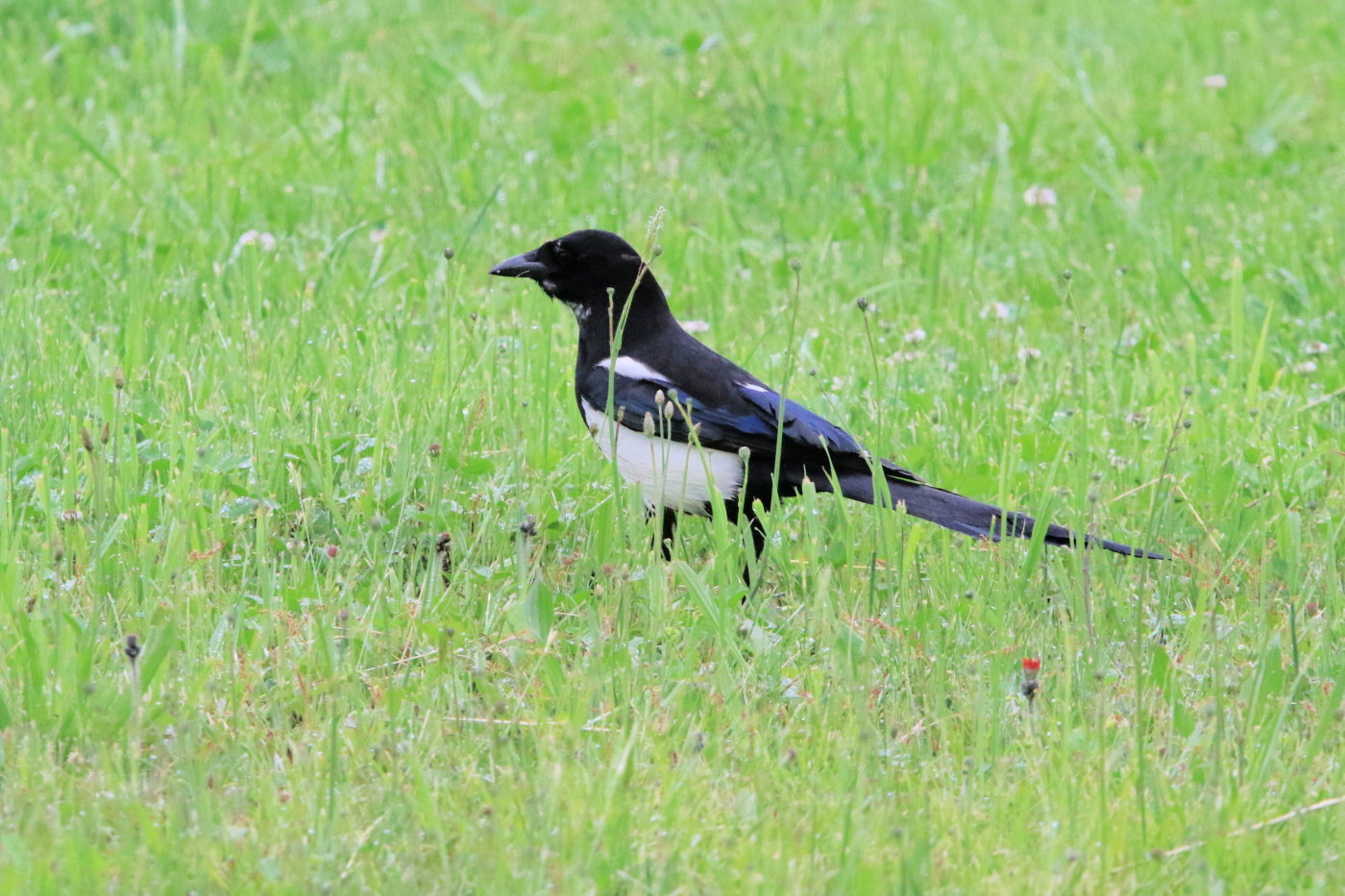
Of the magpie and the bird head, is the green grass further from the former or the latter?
the bird head

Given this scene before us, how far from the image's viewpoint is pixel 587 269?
4.59 metres

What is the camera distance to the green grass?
8.69 feet

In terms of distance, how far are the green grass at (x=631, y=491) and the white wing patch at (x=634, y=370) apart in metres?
0.24

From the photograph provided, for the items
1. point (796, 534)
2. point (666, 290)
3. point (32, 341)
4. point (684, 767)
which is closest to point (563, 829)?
point (684, 767)

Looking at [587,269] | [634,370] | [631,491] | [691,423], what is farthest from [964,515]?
[587,269]

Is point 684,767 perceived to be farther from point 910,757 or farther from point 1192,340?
point 1192,340

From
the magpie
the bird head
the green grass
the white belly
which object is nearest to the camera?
the green grass

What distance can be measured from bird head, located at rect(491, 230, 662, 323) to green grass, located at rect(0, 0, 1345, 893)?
30 cm

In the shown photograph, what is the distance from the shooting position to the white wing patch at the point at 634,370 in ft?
14.1

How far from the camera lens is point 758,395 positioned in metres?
4.13

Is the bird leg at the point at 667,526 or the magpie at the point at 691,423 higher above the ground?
Result: the magpie at the point at 691,423

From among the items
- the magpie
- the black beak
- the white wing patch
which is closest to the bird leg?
the magpie

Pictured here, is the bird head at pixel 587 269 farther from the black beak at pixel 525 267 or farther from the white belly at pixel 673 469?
the white belly at pixel 673 469

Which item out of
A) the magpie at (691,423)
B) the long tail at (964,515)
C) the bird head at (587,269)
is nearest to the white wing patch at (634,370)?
the magpie at (691,423)
